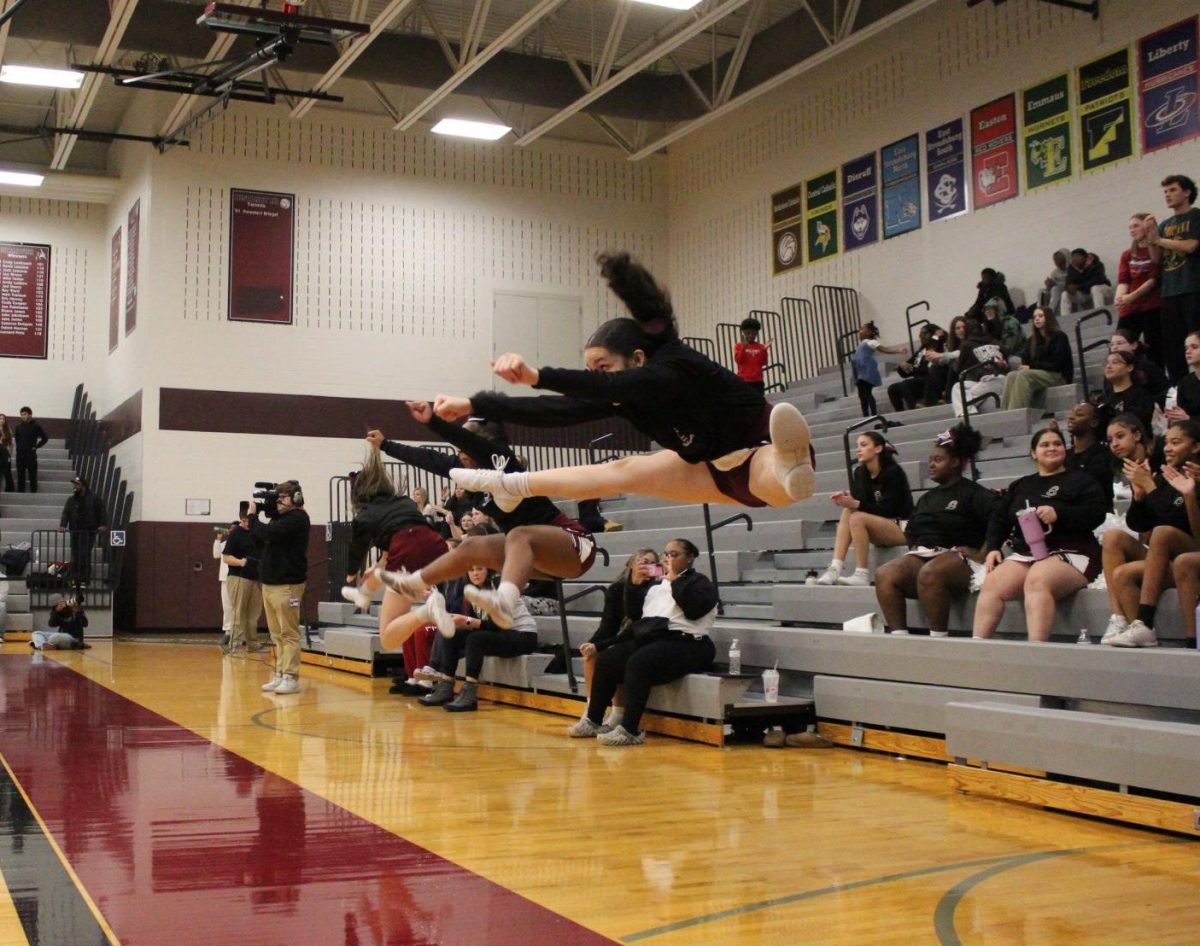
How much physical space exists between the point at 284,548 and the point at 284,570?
21 cm

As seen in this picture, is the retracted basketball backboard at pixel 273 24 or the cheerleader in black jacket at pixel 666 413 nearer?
the cheerleader in black jacket at pixel 666 413

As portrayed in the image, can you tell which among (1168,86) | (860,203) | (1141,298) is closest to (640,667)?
(1141,298)

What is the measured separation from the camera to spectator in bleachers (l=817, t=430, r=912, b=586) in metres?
8.78

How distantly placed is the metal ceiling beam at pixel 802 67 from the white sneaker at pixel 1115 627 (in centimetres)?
998

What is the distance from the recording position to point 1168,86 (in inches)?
530

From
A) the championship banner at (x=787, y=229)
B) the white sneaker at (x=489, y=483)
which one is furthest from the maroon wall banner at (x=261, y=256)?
the white sneaker at (x=489, y=483)

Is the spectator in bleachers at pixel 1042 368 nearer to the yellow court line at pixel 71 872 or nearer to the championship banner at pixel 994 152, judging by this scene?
the championship banner at pixel 994 152

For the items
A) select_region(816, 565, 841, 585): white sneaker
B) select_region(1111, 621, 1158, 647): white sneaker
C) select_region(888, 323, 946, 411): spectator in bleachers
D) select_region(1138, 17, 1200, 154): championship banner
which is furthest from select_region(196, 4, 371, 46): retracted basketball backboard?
select_region(1111, 621, 1158, 647): white sneaker

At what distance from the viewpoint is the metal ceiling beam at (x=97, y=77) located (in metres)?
14.8

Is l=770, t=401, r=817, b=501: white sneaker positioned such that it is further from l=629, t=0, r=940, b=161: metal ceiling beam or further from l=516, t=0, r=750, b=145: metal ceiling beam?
l=629, t=0, r=940, b=161: metal ceiling beam

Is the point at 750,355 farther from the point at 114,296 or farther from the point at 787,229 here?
the point at 114,296

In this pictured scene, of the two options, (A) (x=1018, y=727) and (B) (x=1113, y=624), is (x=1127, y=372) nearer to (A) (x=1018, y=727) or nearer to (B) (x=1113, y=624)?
(B) (x=1113, y=624)

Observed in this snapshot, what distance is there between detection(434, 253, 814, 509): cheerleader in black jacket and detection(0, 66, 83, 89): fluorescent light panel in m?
Result: 13.5

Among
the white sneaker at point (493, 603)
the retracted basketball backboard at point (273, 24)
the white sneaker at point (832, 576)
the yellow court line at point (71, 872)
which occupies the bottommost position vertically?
the yellow court line at point (71, 872)
